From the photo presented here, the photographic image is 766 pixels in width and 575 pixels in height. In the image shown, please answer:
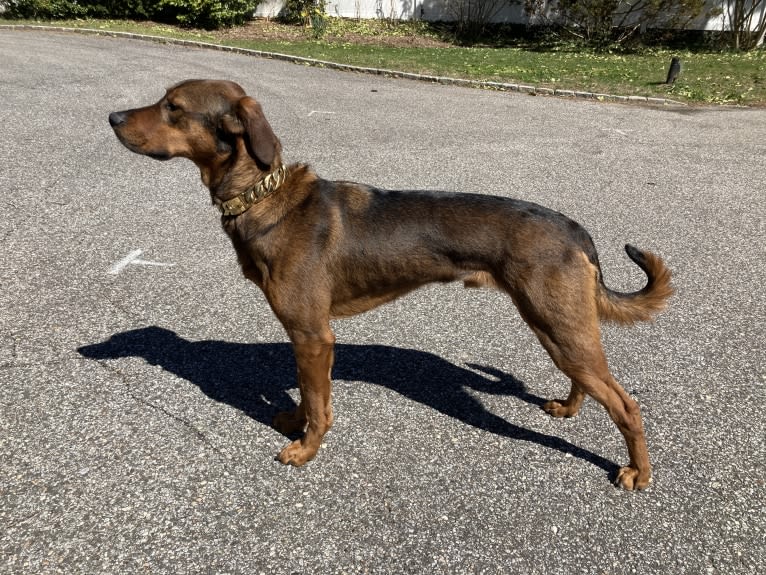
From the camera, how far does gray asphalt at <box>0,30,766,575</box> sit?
8.87 ft

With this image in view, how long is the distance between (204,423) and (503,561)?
1.81 m

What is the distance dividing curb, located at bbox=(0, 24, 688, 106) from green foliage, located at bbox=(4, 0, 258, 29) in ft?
6.17

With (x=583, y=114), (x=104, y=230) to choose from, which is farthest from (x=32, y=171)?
(x=583, y=114)

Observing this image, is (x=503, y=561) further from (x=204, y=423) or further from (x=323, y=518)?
(x=204, y=423)

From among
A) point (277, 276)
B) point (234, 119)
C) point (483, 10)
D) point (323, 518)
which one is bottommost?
point (323, 518)

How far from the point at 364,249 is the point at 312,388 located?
2.55ft

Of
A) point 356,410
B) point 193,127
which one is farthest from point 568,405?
point 193,127

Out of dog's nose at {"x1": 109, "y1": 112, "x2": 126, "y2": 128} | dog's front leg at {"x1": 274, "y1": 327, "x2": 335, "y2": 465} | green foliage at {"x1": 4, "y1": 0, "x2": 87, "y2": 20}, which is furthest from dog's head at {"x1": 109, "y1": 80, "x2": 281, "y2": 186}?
green foliage at {"x1": 4, "y1": 0, "x2": 87, "y2": 20}

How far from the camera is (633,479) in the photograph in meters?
3.06

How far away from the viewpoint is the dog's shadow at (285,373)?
143 inches

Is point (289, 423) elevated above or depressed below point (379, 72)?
below

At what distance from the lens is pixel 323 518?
9.29 feet

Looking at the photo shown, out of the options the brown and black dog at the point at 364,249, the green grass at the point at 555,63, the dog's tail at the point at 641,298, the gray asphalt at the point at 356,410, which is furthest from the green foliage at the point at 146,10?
the dog's tail at the point at 641,298

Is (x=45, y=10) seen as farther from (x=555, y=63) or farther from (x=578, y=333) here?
(x=578, y=333)
